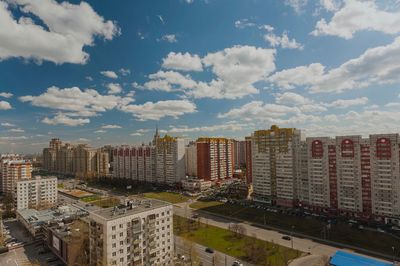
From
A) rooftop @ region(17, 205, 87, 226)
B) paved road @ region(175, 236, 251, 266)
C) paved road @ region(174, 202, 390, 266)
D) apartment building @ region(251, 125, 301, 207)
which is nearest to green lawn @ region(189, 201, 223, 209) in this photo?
paved road @ region(174, 202, 390, 266)

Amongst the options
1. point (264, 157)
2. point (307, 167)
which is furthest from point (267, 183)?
point (307, 167)

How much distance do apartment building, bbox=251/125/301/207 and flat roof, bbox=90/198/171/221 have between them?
106ft

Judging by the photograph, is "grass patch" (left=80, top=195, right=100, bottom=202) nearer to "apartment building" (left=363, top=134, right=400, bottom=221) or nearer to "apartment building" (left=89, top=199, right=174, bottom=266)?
"apartment building" (left=89, top=199, right=174, bottom=266)

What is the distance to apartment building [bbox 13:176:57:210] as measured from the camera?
191 feet

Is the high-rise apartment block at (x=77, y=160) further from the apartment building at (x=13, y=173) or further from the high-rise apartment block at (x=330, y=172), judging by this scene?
the high-rise apartment block at (x=330, y=172)

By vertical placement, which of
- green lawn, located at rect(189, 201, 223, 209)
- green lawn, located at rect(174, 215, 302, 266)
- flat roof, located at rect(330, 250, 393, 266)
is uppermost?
flat roof, located at rect(330, 250, 393, 266)

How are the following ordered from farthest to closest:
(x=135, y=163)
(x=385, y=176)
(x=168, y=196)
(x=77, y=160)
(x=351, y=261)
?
(x=77, y=160) < (x=135, y=163) < (x=168, y=196) < (x=385, y=176) < (x=351, y=261)

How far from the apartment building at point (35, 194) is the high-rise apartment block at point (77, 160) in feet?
127

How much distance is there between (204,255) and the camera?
103 ft

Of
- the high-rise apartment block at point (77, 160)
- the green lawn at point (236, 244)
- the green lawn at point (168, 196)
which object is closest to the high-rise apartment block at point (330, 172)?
the green lawn at point (168, 196)

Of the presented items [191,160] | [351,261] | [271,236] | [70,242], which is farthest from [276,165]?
[70,242]

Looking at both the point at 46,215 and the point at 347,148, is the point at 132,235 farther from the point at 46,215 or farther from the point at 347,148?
the point at 347,148

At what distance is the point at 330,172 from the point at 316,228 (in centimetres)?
1257

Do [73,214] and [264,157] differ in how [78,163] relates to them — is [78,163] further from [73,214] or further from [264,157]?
[264,157]
